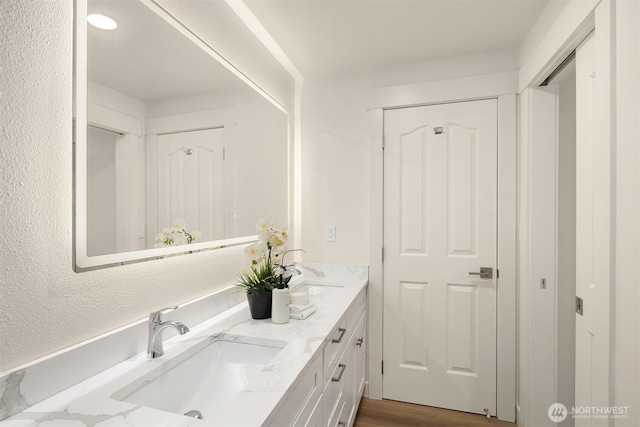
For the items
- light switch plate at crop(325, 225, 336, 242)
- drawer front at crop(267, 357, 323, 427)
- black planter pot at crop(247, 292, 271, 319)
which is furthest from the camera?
light switch plate at crop(325, 225, 336, 242)

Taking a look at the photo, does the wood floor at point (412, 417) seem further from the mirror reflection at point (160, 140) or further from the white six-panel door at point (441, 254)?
the mirror reflection at point (160, 140)

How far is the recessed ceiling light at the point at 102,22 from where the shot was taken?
937mm

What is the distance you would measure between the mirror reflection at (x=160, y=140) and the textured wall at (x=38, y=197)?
8 cm

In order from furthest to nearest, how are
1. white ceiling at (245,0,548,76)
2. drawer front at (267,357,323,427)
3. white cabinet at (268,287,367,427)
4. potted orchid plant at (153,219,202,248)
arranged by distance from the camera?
white ceiling at (245,0,548,76) < potted orchid plant at (153,219,202,248) < white cabinet at (268,287,367,427) < drawer front at (267,357,323,427)

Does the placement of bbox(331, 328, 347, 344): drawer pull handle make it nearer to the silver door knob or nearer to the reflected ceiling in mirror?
the reflected ceiling in mirror

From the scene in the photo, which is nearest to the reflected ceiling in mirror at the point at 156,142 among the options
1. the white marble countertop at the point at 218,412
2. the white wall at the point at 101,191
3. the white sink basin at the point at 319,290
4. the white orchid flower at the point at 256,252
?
the white wall at the point at 101,191

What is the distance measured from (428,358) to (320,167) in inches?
62.1

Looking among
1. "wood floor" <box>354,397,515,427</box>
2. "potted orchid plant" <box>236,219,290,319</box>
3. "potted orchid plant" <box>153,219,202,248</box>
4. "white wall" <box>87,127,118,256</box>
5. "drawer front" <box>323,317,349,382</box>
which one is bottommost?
"wood floor" <box>354,397,515,427</box>

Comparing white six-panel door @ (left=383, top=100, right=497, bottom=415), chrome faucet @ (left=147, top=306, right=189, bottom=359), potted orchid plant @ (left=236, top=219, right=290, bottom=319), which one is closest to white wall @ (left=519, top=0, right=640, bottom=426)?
white six-panel door @ (left=383, top=100, right=497, bottom=415)

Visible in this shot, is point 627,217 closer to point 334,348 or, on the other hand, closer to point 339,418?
point 334,348

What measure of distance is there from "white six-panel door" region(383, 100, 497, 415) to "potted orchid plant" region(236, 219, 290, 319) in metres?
1.06

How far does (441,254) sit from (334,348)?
3.70ft

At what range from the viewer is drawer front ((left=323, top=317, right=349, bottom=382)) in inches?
51.3

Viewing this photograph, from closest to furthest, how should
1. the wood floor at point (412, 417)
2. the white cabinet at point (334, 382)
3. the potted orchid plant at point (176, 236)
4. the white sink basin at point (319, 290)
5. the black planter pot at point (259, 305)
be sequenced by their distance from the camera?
the white cabinet at point (334, 382)
the potted orchid plant at point (176, 236)
the black planter pot at point (259, 305)
the wood floor at point (412, 417)
the white sink basin at point (319, 290)
